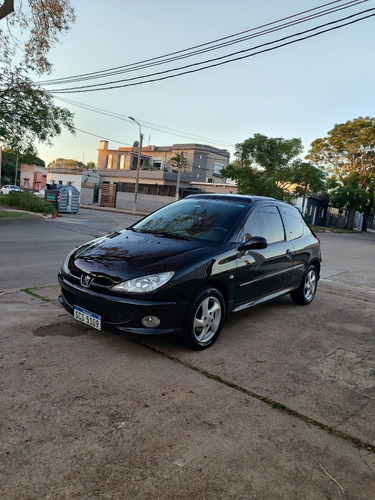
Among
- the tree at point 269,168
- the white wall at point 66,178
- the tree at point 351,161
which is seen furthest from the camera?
the white wall at point 66,178

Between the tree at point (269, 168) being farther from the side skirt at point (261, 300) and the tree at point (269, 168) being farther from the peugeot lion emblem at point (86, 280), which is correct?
the peugeot lion emblem at point (86, 280)

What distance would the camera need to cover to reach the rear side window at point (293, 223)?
220 inches

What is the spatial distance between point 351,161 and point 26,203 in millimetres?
36136

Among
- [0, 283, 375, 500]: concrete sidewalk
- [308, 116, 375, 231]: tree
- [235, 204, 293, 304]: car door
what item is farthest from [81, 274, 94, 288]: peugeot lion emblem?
[308, 116, 375, 231]: tree

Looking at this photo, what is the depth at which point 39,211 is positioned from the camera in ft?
68.3

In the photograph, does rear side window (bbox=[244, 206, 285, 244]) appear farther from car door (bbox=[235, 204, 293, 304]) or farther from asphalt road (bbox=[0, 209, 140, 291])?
asphalt road (bbox=[0, 209, 140, 291])

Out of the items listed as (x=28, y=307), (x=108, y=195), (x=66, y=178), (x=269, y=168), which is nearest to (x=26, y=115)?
(x=28, y=307)

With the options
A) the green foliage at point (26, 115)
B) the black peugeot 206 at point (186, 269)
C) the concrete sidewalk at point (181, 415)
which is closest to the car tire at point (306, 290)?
the black peugeot 206 at point (186, 269)

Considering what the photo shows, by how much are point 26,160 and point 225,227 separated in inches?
589

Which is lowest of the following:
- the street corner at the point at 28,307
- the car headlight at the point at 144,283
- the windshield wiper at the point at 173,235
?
the street corner at the point at 28,307

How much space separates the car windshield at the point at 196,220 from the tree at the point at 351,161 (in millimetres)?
37730

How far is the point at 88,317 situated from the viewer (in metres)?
3.79

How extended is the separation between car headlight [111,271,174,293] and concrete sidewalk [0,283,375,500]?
646 mm

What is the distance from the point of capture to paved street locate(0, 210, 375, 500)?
2174mm
